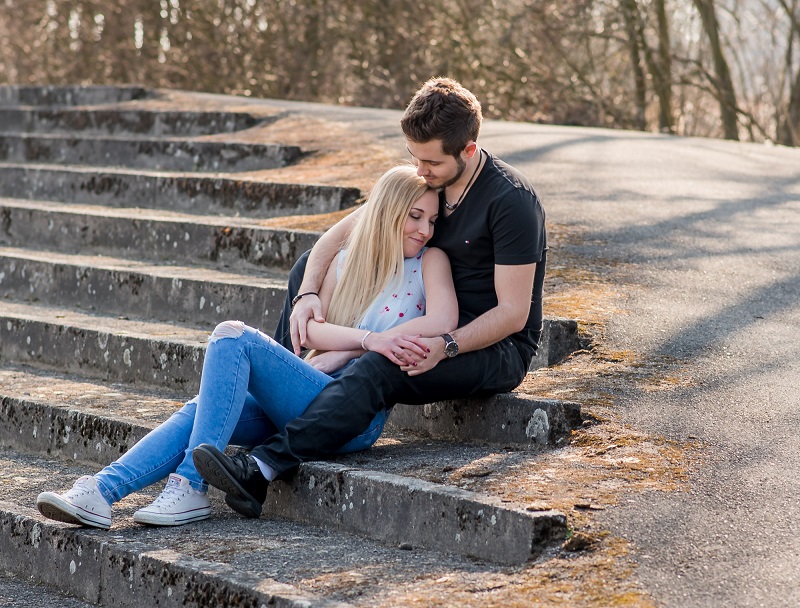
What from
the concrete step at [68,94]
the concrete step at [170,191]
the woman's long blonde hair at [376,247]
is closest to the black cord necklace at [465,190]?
the woman's long blonde hair at [376,247]

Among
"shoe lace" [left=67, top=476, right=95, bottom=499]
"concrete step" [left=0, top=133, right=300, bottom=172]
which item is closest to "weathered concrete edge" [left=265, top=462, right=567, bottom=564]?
"shoe lace" [left=67, top=476, right=95, bottom=499]

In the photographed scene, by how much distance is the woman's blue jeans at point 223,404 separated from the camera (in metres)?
3.37

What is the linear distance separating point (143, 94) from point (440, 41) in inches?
177

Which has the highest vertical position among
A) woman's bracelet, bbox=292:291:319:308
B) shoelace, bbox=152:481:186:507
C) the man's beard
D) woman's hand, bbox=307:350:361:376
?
the man's beard

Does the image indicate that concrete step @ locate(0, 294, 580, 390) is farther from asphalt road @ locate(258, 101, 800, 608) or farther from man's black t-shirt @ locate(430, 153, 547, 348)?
asphalt road @ locate(258, 101, 800, 608)

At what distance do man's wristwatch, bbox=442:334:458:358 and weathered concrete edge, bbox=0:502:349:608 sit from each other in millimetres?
1035

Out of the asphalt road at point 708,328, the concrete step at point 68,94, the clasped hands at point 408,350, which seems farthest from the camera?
the concrete step at point 68,94

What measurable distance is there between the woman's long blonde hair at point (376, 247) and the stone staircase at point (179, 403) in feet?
1.63

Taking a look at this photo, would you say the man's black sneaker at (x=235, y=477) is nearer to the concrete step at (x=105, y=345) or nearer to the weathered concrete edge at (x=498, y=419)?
the weathered concrete edge at (x=498, y=419)

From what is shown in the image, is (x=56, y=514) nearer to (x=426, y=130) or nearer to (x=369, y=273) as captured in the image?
(x=369, y=273)

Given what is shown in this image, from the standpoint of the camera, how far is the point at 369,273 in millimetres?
3738

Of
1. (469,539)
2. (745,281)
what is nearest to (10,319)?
(469,539)

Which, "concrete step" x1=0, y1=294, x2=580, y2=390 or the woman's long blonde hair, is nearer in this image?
the woman's long blonde hair

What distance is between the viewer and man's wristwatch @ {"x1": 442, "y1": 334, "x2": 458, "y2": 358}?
349 centimetres
